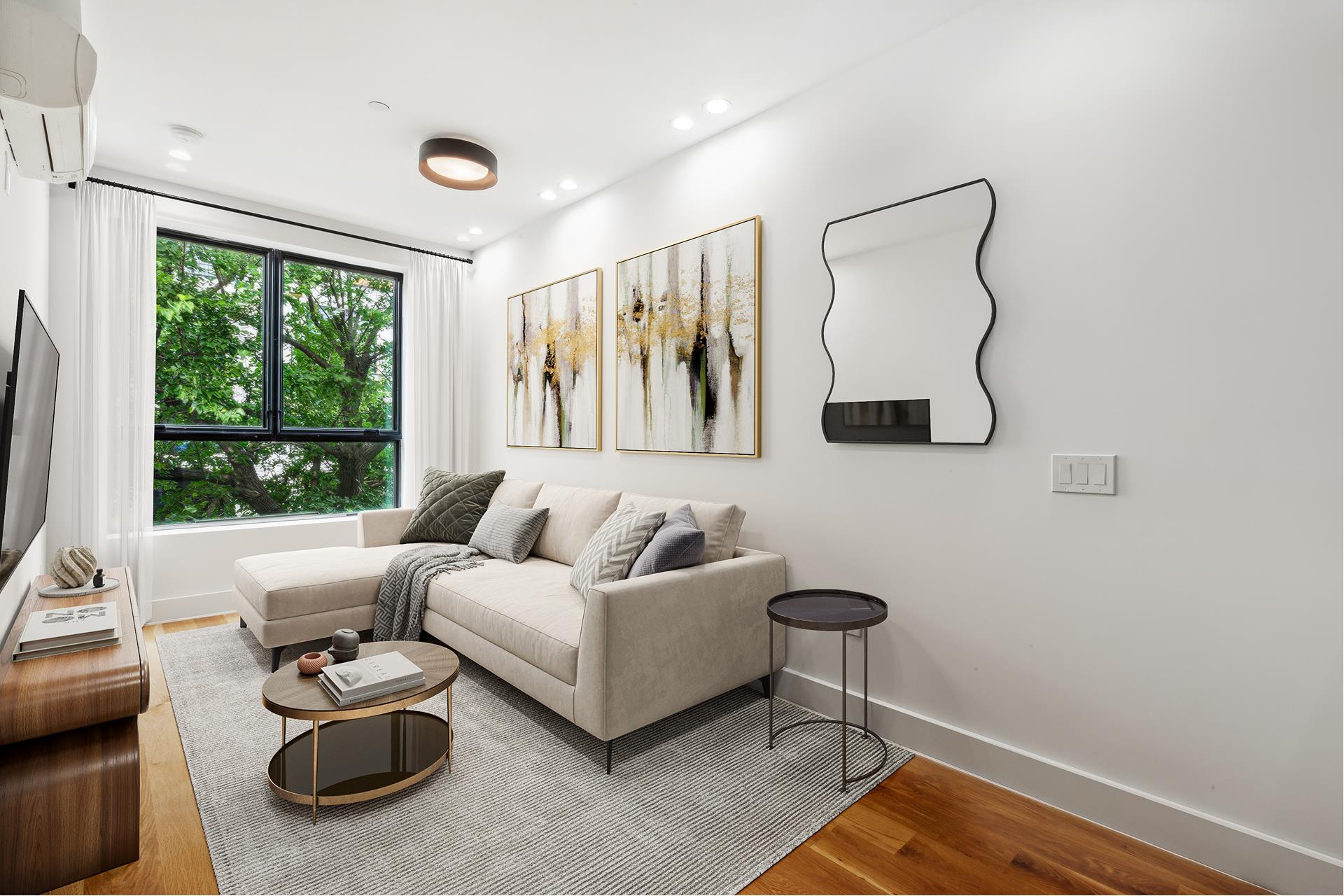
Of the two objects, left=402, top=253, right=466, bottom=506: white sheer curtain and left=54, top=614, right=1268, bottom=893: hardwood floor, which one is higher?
left=402, top=253, right=466, bottom=506: white sheer curtain

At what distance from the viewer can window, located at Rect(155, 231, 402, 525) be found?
13.3 feet

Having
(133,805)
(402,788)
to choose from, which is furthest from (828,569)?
(133,805)

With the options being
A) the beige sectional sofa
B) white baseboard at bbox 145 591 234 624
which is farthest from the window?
the beige sectional sofa

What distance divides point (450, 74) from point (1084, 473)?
2777 millimetres

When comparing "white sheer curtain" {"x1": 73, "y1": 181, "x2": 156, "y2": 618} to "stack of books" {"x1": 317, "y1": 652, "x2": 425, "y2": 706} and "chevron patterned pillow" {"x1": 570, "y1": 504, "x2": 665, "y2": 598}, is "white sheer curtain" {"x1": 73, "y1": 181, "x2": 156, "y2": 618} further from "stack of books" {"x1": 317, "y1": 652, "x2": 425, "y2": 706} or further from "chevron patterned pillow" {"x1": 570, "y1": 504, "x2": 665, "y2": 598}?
"chevron patterned pillow" {"x1": 570, "y1": 504, "x2": 665, "y2": 598}

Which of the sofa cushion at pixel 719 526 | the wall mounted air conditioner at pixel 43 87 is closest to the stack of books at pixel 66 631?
the wall mounted air conditioner at pixel 43 87

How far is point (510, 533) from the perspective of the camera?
3436mm

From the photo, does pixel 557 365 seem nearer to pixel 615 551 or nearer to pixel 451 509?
pixel 451 509

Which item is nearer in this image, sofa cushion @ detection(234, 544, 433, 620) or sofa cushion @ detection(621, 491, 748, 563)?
sofa cushion @ detection(621, 491, 748, 563)

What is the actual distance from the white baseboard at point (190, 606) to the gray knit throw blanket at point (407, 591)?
139 centimetres

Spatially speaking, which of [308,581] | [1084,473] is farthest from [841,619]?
[308,581]

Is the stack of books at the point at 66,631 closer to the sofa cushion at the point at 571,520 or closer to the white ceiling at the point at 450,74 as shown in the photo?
the sofa cushion at the point at 571,520

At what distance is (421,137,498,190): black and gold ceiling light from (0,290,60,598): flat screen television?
5.67 feet

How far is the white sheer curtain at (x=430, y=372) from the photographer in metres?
4.76
